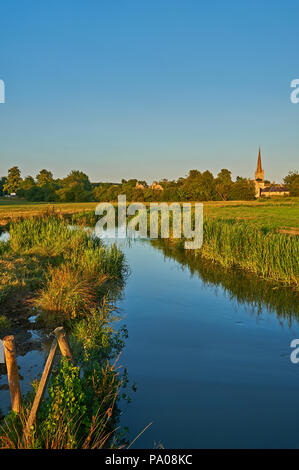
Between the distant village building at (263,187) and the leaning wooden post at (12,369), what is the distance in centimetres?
11750

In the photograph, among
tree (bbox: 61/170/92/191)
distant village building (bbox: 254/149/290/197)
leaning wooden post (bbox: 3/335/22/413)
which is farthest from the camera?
distant village building (bbox: 254/149/290/197)

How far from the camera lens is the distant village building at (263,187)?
125812 mm

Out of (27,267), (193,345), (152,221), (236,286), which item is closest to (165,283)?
(236,286)

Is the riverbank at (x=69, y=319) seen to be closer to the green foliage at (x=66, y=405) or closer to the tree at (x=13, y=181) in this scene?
the green foliage at (x=66, y=405)

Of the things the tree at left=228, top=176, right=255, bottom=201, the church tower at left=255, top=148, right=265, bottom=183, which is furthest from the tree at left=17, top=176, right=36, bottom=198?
the church tower at left=255, top=148, right=265, bottom=183

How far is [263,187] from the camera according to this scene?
147m

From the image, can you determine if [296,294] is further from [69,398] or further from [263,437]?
[69,398]

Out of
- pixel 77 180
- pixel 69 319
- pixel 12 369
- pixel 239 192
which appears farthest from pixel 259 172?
pixel 12 369

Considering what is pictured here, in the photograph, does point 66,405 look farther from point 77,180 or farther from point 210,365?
point 77,180

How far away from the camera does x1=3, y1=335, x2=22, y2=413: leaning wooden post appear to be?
3.47 metres

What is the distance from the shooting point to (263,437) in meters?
4.79

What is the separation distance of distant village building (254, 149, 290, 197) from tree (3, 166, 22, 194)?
79.2 m

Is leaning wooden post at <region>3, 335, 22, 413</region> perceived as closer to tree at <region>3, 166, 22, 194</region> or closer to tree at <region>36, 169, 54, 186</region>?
tree at <region>3, 166, 22, 194</region>

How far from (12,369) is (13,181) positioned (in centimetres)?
10401
